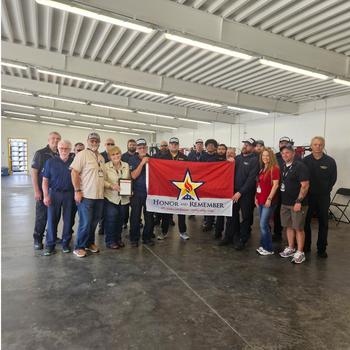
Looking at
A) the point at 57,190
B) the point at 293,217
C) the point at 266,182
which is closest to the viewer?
the point at 57,190

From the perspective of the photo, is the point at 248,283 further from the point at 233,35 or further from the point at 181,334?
the point at 233,35

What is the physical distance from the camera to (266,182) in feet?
12.8

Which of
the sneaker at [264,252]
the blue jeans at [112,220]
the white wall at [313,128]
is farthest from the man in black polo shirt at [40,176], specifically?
the white wall at [313,128]

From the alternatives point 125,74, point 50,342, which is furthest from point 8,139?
point 50,342

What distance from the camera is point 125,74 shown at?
658cm

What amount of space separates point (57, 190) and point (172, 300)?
196 centimetres

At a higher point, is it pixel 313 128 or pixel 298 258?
pixel 313 128

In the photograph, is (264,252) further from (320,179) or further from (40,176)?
(40,176)

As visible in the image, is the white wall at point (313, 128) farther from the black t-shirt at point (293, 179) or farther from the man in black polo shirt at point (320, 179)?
the black t-shirt at point (293, 179)

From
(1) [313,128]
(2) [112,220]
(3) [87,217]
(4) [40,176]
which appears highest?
(1) [313,128]

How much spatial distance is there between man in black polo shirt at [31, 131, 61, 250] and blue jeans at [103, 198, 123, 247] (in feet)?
2.62

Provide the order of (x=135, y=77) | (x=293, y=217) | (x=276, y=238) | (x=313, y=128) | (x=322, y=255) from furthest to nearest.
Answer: (x=313, y=128)
(x=135, y=77)
(x=276, y=238)
(x=322, y=255)
(x=293, y=217)

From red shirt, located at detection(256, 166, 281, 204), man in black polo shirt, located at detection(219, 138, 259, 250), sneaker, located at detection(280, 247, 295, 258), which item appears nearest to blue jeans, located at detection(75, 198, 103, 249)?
man in black polo shirt, located at detection(219, 138, 259, 250)

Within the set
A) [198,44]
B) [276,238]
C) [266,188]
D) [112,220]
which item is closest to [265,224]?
[266,188]
